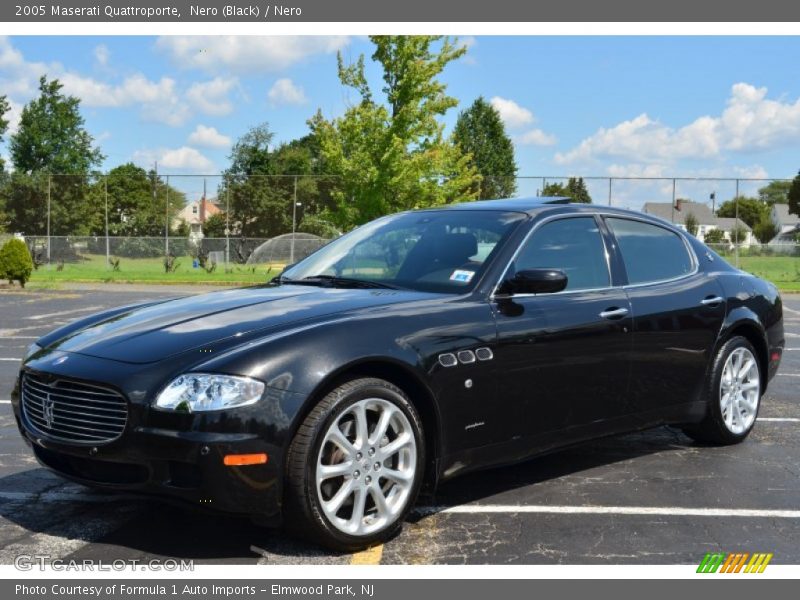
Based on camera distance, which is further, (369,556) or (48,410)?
(48,410)

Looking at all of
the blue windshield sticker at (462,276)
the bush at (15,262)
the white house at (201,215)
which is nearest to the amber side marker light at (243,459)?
the blue windshield sticker at (462,276)

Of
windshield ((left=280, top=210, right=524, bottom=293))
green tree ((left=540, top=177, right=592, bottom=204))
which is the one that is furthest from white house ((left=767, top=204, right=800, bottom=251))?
windshield ((left=280, top=210, right=524, bottom=293))

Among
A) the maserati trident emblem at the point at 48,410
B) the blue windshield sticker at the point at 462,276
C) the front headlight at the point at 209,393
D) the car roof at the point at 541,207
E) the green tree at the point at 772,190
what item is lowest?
the maserati trident emblem at the point at 48,410

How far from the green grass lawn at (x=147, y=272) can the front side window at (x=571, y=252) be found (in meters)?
24.8

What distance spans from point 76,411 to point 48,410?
0.22 m

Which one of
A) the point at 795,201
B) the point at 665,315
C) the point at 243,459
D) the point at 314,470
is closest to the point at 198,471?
the point at 243,459

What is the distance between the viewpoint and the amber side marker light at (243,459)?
3285mm

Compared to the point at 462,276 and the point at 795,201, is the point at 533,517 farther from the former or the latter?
the point at 795,201

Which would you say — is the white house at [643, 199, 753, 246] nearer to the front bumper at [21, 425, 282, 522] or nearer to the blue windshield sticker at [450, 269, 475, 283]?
the blue windshield sticker at [450, 269, 475, 283]

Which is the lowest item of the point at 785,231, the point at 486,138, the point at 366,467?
the point at 366,467

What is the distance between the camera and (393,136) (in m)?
28.1

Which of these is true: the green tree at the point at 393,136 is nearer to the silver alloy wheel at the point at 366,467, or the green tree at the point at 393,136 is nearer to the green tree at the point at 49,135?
the silver alloy wheel at the point at 366,467

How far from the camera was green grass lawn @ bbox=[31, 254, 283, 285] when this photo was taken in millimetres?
30622
